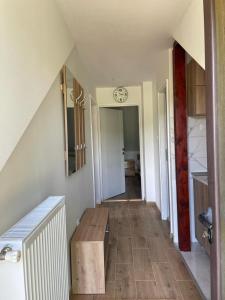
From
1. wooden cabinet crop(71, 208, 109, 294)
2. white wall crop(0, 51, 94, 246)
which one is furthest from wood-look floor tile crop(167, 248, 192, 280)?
white wall crop(0, 51, 94, 246)

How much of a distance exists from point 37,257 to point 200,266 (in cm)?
204

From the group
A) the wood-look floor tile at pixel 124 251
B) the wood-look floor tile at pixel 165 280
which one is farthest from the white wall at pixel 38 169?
the wood-look floor tile at pixel 165 280

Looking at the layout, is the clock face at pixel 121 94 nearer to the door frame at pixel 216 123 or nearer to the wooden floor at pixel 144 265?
the wooden floor at pixel 144 265

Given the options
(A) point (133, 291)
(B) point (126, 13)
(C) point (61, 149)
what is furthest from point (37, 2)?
(A) point (133, 291)

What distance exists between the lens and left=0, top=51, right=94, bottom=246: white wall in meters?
1.29

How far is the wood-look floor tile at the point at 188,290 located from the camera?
2316mm

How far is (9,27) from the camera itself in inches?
46.9

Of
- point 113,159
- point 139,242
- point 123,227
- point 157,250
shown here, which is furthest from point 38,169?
point 113,159

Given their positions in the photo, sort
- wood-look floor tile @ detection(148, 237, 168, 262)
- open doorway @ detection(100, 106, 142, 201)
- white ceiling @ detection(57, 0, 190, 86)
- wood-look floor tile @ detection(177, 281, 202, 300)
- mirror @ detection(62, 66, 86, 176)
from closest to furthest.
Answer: white ceiling @ detection(57, 0, 190, 86), wood-look floor tile @ detection(177, 281, 202, 300), mirror @ detection(62, 66, 86, 176), wood-look floor tile @ detection(148, 237, 168, 262), open doorway @ detection(100, 106, 142, 201)

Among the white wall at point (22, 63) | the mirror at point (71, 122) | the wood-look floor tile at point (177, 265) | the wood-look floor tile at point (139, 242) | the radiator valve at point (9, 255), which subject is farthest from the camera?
the wood-look floor tile at point (139, 242)

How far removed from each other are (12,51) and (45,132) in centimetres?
71

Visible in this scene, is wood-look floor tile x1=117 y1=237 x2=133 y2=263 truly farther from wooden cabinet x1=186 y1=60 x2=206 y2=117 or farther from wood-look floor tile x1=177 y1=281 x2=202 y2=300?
wooden cabinet x1=186 y1=60 x2=206 y2=117

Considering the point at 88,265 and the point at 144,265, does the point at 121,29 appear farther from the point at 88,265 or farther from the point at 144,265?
the point at 144,265

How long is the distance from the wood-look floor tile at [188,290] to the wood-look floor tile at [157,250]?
50 cm
